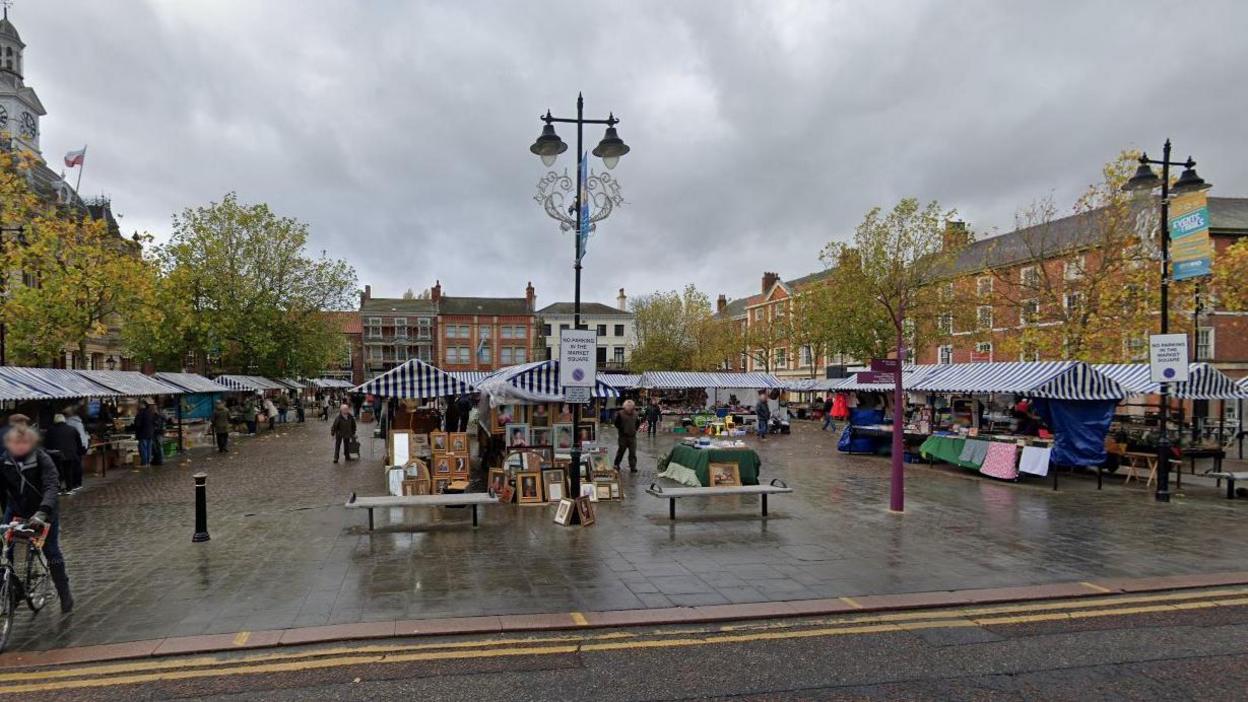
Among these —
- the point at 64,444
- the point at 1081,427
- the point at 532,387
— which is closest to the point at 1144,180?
the point at 1081,427

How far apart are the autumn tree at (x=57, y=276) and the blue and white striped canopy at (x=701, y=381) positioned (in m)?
21.6

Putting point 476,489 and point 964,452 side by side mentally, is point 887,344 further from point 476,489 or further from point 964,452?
point 476,489

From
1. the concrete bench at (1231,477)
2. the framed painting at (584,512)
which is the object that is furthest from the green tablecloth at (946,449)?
the framed painting at (584,512)

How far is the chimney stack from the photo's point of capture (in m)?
32.6

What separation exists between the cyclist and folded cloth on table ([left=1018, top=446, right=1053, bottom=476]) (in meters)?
16.1

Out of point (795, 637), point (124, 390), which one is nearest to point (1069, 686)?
point (795, 637)

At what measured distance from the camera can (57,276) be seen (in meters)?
21.7

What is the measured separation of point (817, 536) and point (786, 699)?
5.17 m

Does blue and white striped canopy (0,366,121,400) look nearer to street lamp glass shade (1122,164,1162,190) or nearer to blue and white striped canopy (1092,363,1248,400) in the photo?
street lamp glass shade (1122,164,1162,190)

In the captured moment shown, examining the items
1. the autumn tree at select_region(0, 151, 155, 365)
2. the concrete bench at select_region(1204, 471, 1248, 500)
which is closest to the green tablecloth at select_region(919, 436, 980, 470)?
the concrete bench at select_region(1204, 471, 1248, 500)

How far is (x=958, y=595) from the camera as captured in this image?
6.71 metres

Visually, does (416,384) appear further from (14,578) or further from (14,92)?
(14,92)

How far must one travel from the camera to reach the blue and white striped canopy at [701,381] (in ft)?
115

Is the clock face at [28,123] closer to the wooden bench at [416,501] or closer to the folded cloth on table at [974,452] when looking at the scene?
the wooden bench at [416,501]
